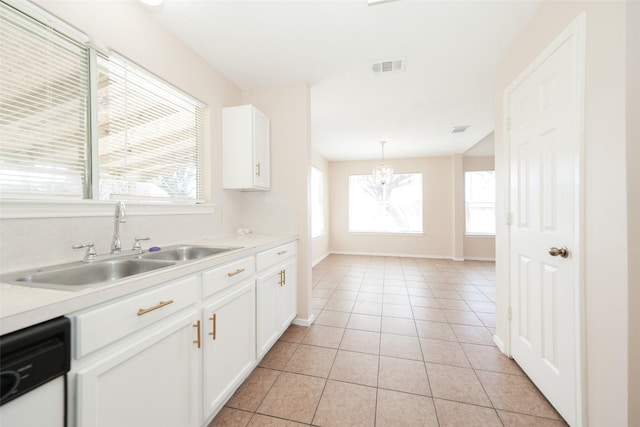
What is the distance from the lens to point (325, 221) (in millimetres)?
6738

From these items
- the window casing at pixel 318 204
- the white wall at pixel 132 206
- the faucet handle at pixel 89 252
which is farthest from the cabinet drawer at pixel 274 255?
the window casing at pixel 318 204

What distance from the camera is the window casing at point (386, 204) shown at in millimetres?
6633

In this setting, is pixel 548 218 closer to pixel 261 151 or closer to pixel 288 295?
pixel 288 295

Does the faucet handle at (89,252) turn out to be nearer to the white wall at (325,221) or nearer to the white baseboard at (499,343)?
the white baseboard at (499,343)

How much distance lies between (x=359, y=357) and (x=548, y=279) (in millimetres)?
1456

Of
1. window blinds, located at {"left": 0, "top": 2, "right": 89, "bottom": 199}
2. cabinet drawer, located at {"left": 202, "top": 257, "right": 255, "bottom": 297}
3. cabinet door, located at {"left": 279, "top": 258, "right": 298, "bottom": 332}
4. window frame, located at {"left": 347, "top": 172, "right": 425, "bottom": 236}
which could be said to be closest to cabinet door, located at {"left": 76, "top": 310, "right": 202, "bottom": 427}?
cabinet drawer, located at {"left": 202, "top": 257, "right": 255, "bottom": 297}

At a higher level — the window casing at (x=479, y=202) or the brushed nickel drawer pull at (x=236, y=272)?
the window casing at (x=479, y=202)

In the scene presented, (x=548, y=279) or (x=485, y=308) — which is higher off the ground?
(x=548, y=279)

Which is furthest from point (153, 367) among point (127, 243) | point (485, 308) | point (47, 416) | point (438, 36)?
point (485, 308)

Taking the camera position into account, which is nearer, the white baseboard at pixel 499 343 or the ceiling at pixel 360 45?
the ceiling at pixel 360 45

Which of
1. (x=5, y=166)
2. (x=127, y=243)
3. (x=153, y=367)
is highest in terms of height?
(x=5, y=166)

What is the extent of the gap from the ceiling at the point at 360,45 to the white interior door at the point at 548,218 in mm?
571

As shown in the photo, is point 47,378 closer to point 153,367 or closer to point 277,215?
point 153,367

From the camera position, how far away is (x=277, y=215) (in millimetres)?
2758
